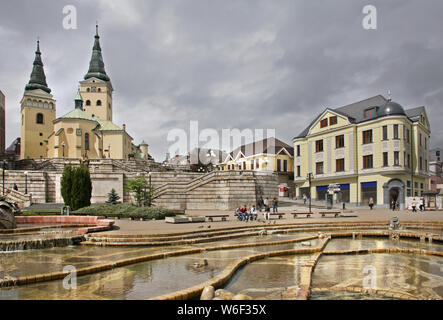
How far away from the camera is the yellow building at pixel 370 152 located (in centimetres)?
4256

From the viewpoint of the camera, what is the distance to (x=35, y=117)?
73125mm

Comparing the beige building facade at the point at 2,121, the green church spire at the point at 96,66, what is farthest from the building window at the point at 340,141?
the beige building facade at the point at 2,121

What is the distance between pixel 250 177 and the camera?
136 feet

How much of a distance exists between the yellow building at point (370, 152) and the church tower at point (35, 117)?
185 ft

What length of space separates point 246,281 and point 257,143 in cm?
6898

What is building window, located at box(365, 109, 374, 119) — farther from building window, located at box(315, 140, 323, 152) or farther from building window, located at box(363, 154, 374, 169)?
building window, located at box(315, 140, 323, 152)

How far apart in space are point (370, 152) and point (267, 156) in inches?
1016

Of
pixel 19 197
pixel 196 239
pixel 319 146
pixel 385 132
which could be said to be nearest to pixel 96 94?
pixel 19 197

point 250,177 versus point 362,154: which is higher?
point 362,154

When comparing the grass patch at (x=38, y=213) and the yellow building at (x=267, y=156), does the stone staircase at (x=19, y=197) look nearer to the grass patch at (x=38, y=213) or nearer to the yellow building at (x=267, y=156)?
the grass patch at (x=38, y=213)

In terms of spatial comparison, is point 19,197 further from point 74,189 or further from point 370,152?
point 370,152

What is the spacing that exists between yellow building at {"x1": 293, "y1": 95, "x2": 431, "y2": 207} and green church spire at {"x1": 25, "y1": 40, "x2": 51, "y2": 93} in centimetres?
6123
